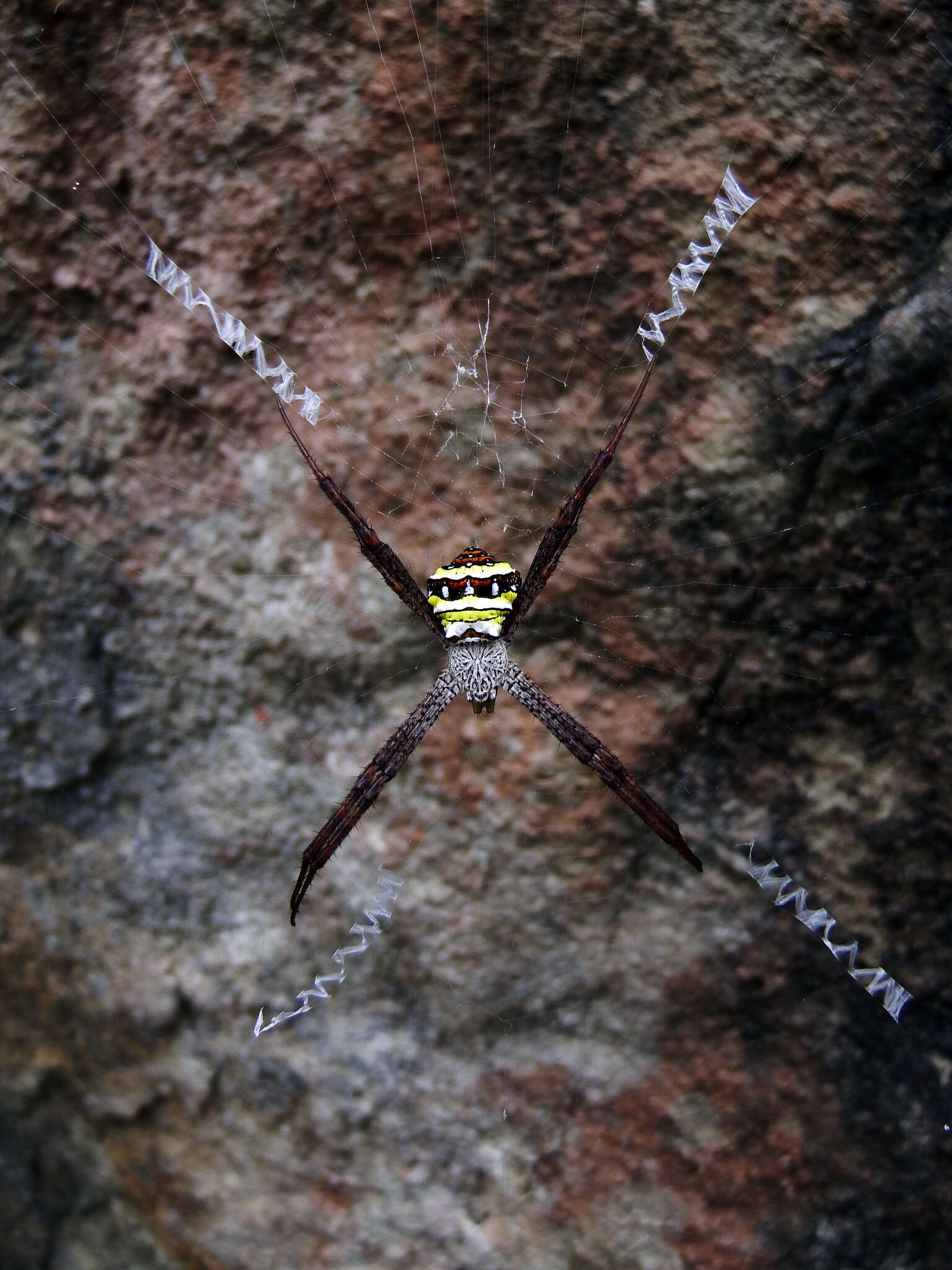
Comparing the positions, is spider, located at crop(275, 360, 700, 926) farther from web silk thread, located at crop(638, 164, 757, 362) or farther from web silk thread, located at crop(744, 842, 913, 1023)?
web silk thread, located at crop(744, 842, 913, 1023)

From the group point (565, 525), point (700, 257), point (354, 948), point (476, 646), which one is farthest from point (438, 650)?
point (700, 257)

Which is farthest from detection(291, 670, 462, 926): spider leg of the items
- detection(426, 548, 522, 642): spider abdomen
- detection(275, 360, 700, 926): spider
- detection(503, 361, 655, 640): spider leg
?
detection(503, 361, 655, 640): spider leg

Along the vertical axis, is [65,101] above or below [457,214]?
above

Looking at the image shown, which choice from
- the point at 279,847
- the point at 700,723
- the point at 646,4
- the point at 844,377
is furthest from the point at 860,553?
the point at 279,847

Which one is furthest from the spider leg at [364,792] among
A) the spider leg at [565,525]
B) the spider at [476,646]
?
the spider leg at [565,525]

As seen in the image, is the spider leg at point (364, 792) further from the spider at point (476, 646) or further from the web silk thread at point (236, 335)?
the web silk thread at point (236, 335)

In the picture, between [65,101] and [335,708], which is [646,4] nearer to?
[65,101]

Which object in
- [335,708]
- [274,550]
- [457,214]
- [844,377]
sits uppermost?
[457,214]
